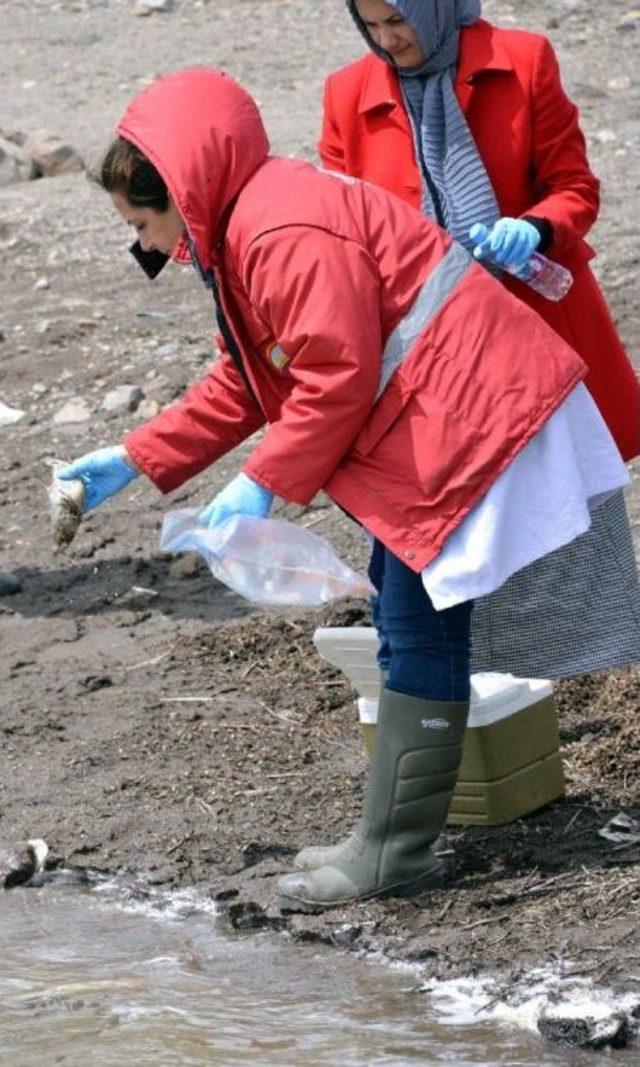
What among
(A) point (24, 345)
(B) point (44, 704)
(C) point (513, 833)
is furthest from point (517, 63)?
(A) point (24, 345)

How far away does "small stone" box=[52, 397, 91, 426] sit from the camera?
7438 mm

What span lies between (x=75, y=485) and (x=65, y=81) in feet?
26.4

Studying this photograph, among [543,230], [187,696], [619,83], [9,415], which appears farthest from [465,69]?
[619,83]

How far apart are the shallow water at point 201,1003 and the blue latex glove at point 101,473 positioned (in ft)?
3.02

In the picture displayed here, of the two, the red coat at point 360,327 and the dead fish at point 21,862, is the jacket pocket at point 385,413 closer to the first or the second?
the red coat at point 360,327

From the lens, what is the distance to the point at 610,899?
386 centimetres

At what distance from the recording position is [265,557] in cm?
378

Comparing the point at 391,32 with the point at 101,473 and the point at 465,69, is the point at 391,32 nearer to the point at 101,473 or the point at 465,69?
the point at 465,69

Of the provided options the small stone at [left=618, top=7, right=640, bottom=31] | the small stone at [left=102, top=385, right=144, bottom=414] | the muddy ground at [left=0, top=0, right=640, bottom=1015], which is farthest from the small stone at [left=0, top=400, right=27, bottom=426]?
the small stone at [left=618, top=7, right=640, bottom=31]

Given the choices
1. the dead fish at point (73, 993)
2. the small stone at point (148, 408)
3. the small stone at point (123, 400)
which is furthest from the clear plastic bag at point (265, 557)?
the small stone at point (123, 400)

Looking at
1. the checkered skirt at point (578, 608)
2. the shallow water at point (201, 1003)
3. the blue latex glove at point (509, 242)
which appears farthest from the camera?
the checkered skirt at point (578, 608)

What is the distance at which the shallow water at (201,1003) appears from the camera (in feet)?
11.6

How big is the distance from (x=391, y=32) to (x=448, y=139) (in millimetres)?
248

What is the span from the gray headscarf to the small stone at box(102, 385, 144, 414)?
3.49 meters
